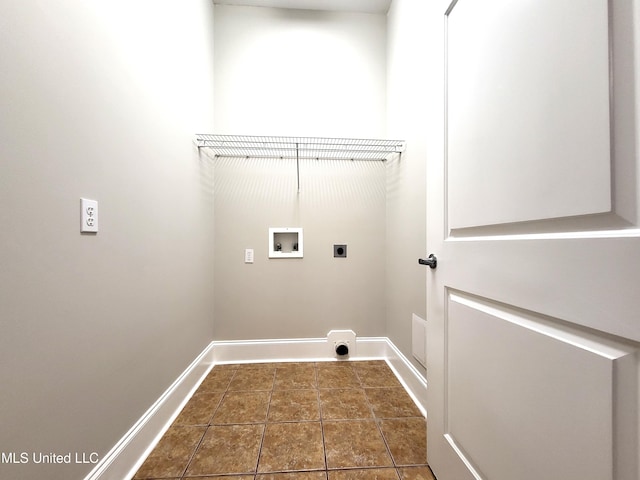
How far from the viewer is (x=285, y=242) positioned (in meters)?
1.92

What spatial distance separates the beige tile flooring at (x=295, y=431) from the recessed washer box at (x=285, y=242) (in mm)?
855

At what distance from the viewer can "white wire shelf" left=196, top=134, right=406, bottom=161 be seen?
1.71 metres

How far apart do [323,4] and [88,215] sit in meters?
2.17

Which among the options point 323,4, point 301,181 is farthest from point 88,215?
point 323,4

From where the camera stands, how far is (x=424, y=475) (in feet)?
3.14

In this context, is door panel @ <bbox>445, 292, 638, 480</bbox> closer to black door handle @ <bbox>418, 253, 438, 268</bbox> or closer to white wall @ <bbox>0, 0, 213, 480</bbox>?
black door handle @ <bbox>418, 253, 438, 268</bbox>

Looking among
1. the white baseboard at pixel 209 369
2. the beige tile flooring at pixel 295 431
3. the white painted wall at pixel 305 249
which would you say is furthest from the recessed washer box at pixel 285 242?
the beige tile flooring at pixel 295 431

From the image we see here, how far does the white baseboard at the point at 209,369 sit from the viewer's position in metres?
0.91

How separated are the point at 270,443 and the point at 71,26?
171 centimetres

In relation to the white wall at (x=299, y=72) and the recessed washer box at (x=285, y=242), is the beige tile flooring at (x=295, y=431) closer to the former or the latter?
the recessed washer box at (x=285, y=242)

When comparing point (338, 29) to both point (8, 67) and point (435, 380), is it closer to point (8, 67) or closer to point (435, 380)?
point (8, 67)

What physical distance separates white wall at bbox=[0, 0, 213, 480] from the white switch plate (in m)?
0.02

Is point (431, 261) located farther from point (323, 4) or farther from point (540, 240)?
point (323, 4)

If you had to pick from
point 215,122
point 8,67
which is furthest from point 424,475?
point 215,122
